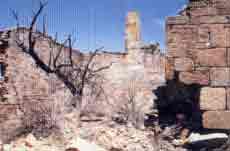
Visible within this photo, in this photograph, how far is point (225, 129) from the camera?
5.17 meters

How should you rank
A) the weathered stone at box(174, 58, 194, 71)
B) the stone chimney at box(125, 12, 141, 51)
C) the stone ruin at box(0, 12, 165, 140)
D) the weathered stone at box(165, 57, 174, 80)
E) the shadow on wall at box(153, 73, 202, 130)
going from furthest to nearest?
1. the stone chimney at box(125, 12, 141, 51)
2. the stone ruin at box(0, 12, 165, 140)
3. the shadow on wall at box(153, 73, 202, 130)
4. the weathered stone at box(165, 57, 174, 80)
5. the weathered stone at box(174, 58, 194, 71)

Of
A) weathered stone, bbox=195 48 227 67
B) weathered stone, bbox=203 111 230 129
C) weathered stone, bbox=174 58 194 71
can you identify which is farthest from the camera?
weathered stone, bbox=174 58 194 71

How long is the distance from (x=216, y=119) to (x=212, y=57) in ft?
3.03

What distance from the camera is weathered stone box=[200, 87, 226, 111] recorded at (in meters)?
5.20

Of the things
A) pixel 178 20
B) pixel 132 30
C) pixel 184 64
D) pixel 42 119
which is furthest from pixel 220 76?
pixel 132 30

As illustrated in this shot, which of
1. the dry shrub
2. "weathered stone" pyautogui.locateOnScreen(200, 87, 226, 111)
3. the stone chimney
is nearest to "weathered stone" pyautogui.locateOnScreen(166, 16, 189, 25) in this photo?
"weathered stone" pyautogui.locateOnScreen(200, 87, 226, 111)

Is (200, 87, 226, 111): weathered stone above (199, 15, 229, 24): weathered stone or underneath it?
underneath

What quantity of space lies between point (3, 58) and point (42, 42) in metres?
2.25

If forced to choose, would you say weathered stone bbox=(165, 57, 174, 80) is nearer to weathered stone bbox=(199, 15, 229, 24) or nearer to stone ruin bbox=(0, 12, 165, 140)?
weathered stone bbox=(199, 15, 229, 24)

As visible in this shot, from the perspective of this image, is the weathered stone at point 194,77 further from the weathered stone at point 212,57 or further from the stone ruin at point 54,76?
the stone ruin at point 54,76

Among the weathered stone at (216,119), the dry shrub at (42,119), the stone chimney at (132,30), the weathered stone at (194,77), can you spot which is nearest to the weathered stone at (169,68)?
the weathered stone at (194,77)

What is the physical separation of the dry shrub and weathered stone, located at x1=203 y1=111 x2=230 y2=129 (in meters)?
3.29

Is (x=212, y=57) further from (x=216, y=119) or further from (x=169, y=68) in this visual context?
(x=216, y=119)

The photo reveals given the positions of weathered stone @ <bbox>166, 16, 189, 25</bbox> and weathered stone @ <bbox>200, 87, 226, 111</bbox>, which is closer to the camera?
weathered stone @ <bbox>200, 87, 226, 111</bbox>
